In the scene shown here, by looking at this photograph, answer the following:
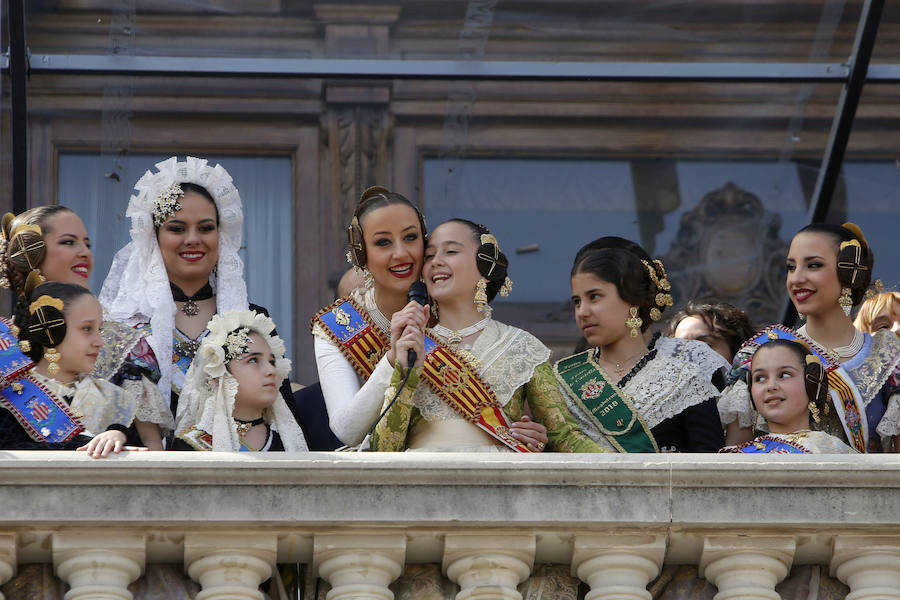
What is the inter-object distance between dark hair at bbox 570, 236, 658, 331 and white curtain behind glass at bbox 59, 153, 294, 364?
2.38 meters

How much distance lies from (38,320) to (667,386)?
6.47ft

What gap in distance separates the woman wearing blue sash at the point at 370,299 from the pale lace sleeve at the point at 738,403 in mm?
1080

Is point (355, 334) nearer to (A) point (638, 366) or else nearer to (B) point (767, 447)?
(A) point (638, 366)

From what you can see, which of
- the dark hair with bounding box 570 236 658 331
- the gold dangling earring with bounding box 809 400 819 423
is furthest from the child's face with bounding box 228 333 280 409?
the gold dangling earring with bounding box 809 400 819 423

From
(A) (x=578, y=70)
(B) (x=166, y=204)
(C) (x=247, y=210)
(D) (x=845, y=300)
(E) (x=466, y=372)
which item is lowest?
(E) (x=466, y=372)

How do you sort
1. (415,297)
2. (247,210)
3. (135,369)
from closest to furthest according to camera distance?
1. (415,297)
2. (135,369)
3. (247,210)

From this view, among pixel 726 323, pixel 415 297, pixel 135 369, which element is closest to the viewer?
pixel 415 297

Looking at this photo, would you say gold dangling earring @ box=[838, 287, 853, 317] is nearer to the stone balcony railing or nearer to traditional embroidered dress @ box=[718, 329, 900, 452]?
traditional embroidered dress @ box=[718, 329, 900, 452]

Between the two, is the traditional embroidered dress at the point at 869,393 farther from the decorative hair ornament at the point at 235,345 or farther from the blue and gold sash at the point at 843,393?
the decorative hair ornament at the point at 235,345

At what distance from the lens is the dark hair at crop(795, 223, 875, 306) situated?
6824 mm

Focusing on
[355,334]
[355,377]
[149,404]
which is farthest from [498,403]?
[149,404]

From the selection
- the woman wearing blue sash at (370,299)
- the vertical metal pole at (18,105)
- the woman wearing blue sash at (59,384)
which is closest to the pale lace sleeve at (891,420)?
the woman wearing blue sash at (370,299)

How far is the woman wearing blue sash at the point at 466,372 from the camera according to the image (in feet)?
19.3

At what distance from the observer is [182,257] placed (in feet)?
22.5
